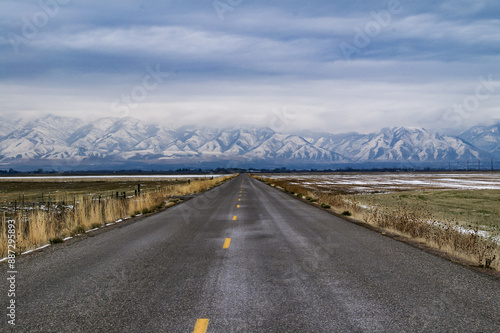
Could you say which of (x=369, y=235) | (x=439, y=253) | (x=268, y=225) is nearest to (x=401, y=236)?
(x=369, y=235)

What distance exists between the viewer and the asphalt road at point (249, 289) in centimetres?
500

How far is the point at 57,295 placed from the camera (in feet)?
20.2

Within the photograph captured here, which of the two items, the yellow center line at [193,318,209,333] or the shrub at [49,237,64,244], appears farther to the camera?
the shrub at [49,237,64,244]

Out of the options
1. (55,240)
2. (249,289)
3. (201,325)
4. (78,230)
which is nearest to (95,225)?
(78,230)

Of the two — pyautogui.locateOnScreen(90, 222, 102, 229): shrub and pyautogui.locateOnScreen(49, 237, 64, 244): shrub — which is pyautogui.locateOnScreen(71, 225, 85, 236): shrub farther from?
pyautogui.locateOnScreen(49, 237, 64, 244): shrub

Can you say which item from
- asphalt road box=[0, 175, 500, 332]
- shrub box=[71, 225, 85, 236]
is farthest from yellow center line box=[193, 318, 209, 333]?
shrub box=[71, 225, 85, 236]

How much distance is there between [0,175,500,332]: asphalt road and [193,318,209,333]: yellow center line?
0.5 inches

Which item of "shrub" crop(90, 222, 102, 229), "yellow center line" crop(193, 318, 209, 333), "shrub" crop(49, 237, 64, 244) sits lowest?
"shrub" crop(90, 222, 102, 229)

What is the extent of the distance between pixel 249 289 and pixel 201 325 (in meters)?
1.64

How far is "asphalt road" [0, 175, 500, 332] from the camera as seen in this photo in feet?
16.4

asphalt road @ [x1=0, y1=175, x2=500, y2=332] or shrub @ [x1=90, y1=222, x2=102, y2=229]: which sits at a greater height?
asphalt road @ [x1=0, y1=175, x2=500, y2=332]

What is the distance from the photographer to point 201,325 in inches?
192

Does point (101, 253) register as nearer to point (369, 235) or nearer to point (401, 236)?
point (369, 235)

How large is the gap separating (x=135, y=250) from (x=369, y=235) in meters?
7.32
